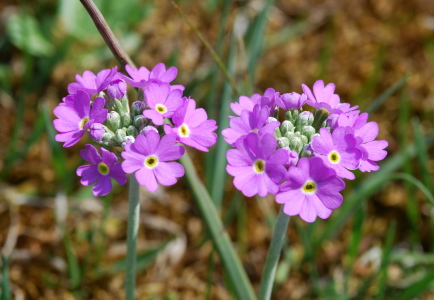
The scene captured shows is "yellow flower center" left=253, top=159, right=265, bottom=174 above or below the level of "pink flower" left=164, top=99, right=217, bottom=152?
below

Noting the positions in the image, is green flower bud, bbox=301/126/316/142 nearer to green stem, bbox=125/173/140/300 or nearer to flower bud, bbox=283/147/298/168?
flower bud, bbox=283/147/298/168

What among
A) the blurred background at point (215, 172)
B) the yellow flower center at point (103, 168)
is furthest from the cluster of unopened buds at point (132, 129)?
the blurred background at point (215, 172)

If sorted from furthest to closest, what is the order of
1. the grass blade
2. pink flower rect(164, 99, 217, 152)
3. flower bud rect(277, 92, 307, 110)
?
the grass blade → flower bud rect(277, 92, 307, 110) → pink flower rect(164, 99, 217, 152)

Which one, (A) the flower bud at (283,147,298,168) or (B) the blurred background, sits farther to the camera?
(B) the blurred background

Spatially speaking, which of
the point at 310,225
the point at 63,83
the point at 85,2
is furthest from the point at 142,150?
the point at 63,83

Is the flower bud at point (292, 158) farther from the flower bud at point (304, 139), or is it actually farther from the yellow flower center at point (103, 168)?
the yellow flower center at point (103, 168)

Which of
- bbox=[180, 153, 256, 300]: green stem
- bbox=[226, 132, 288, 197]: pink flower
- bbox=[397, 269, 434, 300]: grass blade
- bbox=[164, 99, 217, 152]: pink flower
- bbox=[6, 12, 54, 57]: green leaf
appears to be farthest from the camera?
bbox=[6, 12, 54, 57]: green leaf

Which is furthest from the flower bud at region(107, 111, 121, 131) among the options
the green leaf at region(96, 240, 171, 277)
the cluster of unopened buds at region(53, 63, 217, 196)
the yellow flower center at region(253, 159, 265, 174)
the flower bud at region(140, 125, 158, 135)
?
the green leaf at region(96, 240, 171, 277)

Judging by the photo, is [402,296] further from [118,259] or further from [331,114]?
[118,259]
